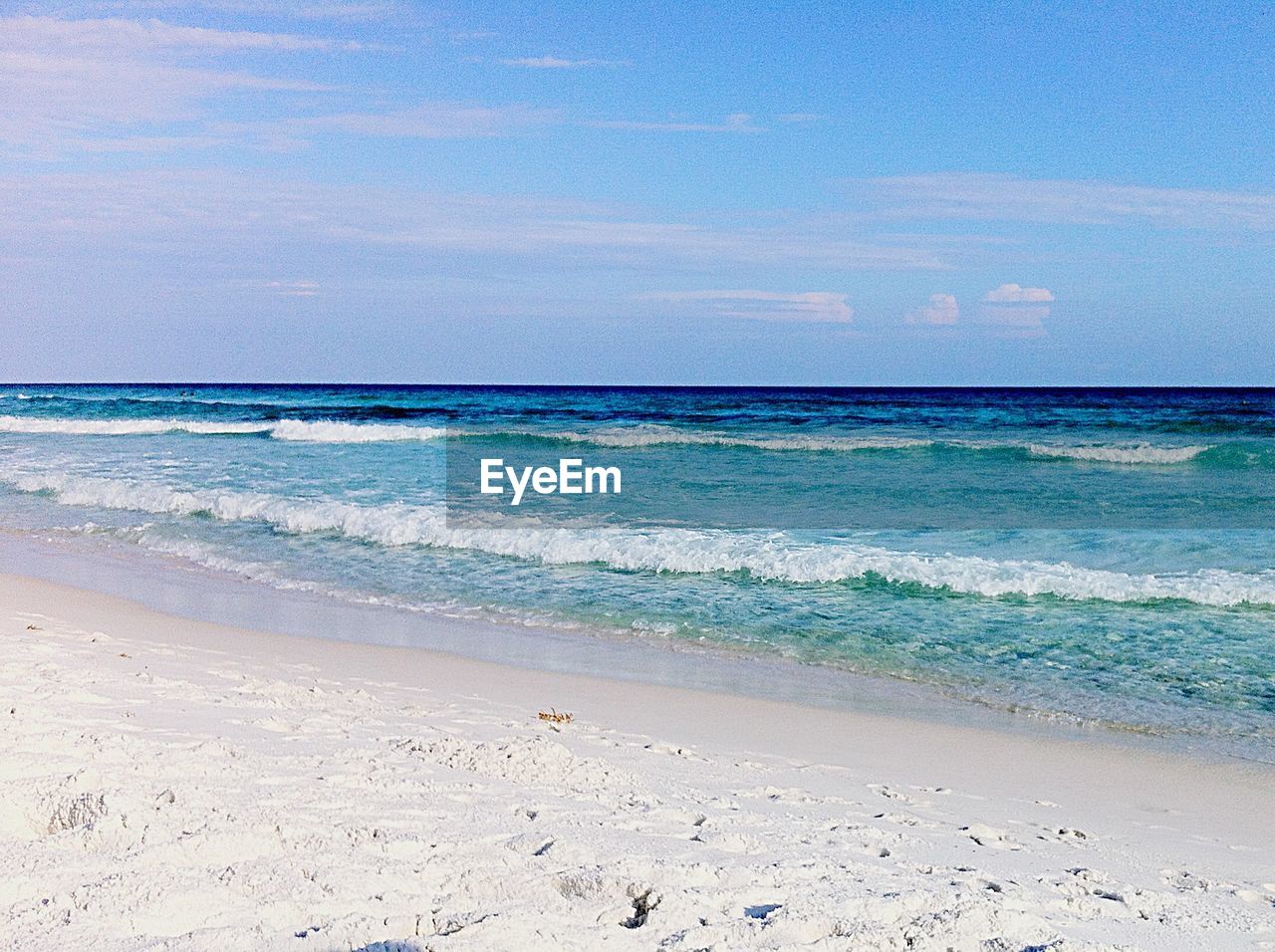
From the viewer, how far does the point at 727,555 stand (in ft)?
35.5

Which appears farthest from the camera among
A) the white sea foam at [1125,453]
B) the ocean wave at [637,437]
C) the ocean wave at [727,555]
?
the ocean wave at [637,437]

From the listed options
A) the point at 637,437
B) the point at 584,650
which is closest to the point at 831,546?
the point at 584,650

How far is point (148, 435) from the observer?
1267 inches

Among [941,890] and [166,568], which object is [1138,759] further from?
[166,568]

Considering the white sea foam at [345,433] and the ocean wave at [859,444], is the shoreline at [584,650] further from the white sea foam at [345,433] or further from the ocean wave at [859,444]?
the white sea foam at [345,433]

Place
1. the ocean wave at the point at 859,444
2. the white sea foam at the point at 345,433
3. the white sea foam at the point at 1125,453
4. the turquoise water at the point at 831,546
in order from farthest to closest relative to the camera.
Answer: the white sea foam at the point at 345,433 → the ocean wave at the point at 859,444 → the white sea foam at the point at 1125,453 → the turquoise water at the point at 831,546

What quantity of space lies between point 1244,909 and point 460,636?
18.5 feet

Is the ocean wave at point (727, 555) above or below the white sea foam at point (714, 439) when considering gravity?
below

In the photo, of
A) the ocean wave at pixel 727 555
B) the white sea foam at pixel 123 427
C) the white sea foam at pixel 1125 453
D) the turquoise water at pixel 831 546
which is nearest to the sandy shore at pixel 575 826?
the turquoise water at pixel 831 546

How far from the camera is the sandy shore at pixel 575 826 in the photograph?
2820 mm

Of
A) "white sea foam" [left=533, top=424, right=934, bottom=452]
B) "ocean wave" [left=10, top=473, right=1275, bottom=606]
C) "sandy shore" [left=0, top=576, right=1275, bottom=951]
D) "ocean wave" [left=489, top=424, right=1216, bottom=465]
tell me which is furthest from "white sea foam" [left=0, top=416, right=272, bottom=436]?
"sandy shore" [left=0, top=576, right=1275, bottom=951]

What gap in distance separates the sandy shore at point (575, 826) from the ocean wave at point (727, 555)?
4.21m

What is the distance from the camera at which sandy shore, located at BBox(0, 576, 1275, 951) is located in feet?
9.25

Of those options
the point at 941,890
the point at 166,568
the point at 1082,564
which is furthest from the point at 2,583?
the point at 1082,564
